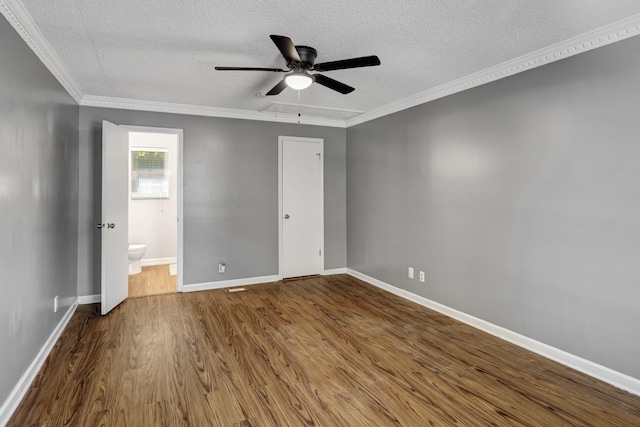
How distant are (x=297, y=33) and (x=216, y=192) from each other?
2838mm

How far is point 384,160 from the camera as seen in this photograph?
15.6 ft

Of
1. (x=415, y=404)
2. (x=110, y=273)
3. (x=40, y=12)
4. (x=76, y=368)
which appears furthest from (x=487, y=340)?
(x=40, y=12)

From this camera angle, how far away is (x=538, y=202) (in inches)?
114

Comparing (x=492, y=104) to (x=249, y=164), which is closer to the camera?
(x=492, y=104)

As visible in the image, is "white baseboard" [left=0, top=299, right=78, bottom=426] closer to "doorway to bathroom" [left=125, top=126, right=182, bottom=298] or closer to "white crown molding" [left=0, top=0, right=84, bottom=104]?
"white crown molding" [left=0, top=0, right=84, bottom=104]

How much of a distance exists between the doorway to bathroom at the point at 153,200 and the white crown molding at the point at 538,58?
4.24 meters

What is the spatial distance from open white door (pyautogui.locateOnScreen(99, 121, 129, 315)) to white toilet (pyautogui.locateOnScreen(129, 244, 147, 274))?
1474 mm

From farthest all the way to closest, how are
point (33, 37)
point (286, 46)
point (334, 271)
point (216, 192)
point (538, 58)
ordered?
point (334, 271), point (216, 192), point (538, 58), point (33, 37), point (286, 46)

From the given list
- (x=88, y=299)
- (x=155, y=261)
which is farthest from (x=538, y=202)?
(x=155, y=261)

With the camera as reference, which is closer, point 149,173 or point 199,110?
point 199,110

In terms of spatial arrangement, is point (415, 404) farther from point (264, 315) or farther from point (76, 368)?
point (76, 368)

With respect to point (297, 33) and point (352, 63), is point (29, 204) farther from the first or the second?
point (352, 63)

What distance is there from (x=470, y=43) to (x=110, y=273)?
419cm

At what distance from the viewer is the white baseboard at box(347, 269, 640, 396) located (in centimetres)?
238
